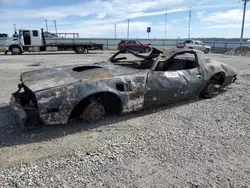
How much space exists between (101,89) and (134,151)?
118 cm

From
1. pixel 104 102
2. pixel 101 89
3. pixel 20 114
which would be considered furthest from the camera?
pixel 104 102

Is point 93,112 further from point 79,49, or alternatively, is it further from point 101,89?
point 79,49

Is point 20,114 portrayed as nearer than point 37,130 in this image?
Yes

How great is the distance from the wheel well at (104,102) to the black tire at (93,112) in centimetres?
8

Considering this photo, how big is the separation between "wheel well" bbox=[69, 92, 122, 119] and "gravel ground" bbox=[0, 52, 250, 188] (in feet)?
0.71

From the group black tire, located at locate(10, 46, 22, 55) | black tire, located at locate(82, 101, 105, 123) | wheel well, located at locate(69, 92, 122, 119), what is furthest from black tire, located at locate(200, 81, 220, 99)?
black tire, located at locate(10, 46, 22, 55)

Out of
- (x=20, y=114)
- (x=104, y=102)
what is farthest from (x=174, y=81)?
(x=20, y=114)

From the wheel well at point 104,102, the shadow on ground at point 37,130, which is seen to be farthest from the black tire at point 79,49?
the wheel well at point 104,102

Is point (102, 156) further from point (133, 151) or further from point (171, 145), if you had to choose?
point (171, 145)

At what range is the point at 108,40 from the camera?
34.2 m

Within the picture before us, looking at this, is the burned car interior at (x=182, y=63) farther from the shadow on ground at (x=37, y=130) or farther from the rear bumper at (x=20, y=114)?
the rear bumper at (x=20, y=114)

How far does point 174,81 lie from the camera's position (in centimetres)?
459

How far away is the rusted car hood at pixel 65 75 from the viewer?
3.54m

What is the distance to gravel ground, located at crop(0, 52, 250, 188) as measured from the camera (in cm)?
250
